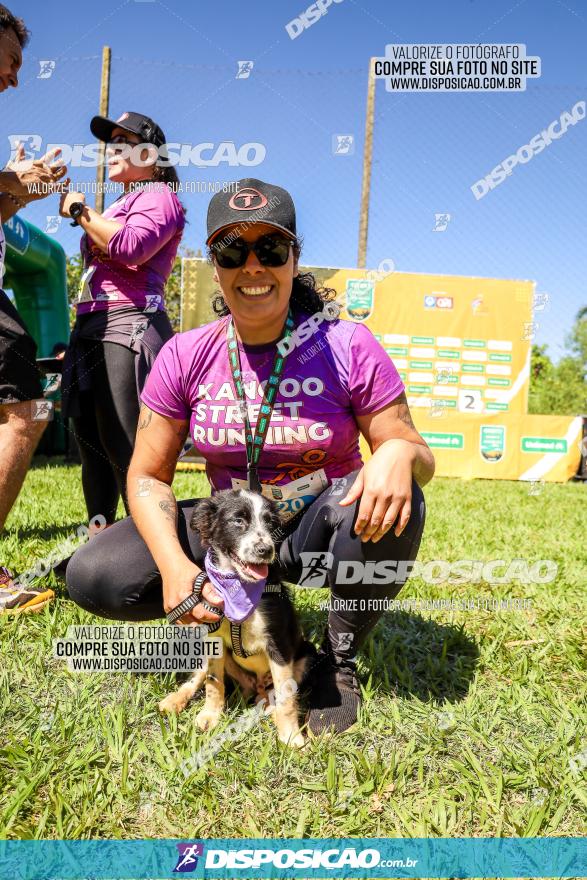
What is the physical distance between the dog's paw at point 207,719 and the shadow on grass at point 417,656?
0.65 meters

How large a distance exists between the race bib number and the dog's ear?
0.17m

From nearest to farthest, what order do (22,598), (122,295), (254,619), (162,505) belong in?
(254,619)
(162,505)
(22,598)
(122,295)

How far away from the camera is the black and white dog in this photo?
6.70ft

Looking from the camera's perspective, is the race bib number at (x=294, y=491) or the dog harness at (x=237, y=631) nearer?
the dog harness at (x=237, y=631)

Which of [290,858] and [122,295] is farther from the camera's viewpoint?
[122,295]

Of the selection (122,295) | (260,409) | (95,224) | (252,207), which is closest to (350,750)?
(260,409)

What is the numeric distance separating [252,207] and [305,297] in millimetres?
476

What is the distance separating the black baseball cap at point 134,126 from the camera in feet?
10.8

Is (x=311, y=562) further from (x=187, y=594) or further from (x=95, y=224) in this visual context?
(x=95, y=224)

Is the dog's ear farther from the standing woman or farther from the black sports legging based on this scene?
the standing woman

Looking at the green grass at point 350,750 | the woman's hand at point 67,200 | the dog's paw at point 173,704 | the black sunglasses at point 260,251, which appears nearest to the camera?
the green grass at point 350,750

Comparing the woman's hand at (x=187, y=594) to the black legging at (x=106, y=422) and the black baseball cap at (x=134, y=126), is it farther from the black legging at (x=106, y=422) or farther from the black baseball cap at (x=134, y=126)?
the black baseball cap at (x=134, y=126)

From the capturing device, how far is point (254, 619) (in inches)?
82.0

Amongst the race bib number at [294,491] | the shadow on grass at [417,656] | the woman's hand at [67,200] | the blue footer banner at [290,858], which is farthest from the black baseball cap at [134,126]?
the blue footer banner at [290,858]
